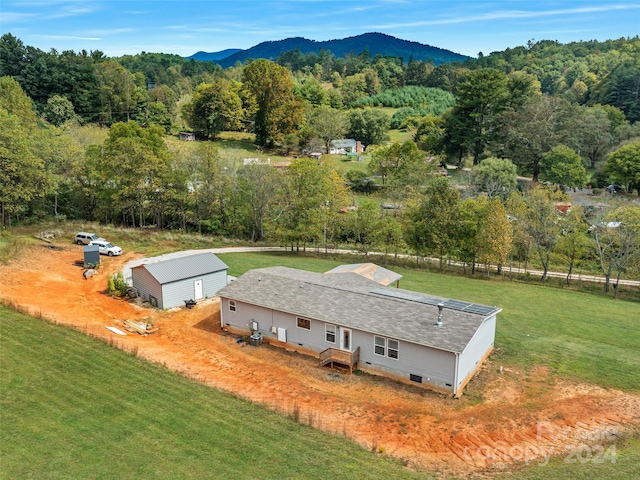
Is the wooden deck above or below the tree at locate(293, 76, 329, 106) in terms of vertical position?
below

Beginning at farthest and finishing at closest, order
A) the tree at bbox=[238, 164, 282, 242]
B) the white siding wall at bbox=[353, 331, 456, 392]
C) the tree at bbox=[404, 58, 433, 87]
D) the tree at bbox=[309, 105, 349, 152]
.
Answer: the tree at bbox=[404, 58, 433, 87] → the tree at bbox=[309, 105, 349, 152] → the tree at bbox=[238, 164, 282, 242] → the white siding wall at bbox=[353, 331, 456, 392]

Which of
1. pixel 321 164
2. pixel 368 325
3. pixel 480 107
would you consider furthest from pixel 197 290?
pixel 480 107

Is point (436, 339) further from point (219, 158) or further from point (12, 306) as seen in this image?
point (219, 158)

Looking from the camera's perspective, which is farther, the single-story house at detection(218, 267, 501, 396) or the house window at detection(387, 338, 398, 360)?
the house window at detection(387, 338, 398, 360)

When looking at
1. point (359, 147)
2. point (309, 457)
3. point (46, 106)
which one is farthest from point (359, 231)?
point (46, 106)

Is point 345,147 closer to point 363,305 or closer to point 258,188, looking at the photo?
point 258,188

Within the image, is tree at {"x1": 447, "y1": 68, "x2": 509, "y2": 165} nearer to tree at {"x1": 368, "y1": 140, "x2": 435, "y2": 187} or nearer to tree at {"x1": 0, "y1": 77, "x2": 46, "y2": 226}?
tree at {"x1": 368, "y1": 140, "x2": 435, "y2": 187}

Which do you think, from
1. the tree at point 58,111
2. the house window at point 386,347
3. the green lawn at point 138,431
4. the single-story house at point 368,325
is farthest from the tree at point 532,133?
the tree at point 58,111

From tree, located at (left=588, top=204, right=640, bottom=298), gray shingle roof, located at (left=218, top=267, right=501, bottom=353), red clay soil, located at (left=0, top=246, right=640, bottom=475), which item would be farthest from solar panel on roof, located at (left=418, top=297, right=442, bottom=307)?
tree, located at (left=588, top=204, right=640, bottom=298)
